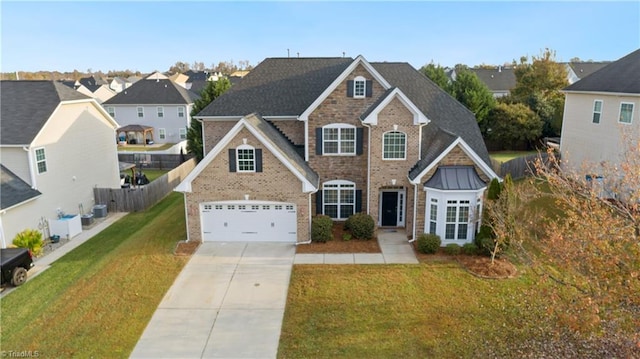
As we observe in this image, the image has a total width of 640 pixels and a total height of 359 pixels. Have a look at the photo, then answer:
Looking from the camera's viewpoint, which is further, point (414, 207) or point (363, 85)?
point (363, 85)

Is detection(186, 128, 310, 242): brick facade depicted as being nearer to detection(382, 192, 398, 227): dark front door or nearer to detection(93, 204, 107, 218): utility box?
detection(382, 192, 398, 227): dark front door

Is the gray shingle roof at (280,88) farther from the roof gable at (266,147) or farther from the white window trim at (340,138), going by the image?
the roof gable at (266,147)

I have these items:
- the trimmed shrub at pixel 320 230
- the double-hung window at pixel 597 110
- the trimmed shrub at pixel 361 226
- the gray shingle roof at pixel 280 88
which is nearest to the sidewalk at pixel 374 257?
the trimmed shrub at pixel 361 226

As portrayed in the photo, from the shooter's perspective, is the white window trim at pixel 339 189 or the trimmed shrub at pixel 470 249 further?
the white window trim at pixel 339 189

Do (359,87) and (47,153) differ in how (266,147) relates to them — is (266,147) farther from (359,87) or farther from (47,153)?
(47,153)

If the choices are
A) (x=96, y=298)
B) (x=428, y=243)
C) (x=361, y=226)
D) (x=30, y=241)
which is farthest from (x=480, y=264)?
(x=30, y=241)

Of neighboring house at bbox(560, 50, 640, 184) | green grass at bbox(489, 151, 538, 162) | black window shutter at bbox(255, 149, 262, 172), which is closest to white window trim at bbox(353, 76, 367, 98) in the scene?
black window shutter at bbox(255, 149, 262, 172)

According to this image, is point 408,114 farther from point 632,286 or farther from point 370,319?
point 632,286
